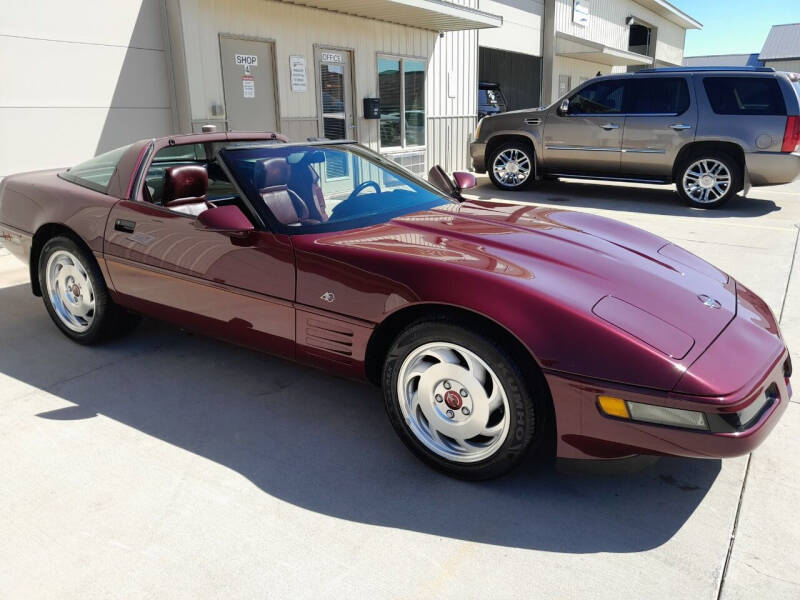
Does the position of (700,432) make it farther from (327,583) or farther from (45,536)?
(45,536)

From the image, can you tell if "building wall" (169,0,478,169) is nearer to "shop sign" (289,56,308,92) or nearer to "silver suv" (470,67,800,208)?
"shop sign" (289,56,308,92)

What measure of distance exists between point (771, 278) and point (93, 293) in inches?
214

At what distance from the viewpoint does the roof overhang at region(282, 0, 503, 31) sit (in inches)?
362

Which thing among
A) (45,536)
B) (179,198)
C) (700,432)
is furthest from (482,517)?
(179,198)

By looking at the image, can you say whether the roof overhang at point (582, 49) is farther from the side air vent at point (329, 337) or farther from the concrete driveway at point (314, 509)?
the side air vent at point (329, 337)

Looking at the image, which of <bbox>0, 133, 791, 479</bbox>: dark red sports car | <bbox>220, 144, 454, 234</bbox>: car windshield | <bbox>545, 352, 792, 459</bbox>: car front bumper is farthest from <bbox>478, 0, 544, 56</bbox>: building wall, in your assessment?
<bbox>545, 352, 792, 459</bbox>: car front bumper

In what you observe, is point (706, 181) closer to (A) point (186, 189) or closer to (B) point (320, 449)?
(A) point (186, 189)

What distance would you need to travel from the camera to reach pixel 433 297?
2.50m

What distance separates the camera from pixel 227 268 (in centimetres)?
316

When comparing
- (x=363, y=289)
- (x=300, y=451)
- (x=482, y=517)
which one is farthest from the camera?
(x=300, y=451)

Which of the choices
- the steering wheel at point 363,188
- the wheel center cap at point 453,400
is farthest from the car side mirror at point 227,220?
the wheel center cap at point 453,400

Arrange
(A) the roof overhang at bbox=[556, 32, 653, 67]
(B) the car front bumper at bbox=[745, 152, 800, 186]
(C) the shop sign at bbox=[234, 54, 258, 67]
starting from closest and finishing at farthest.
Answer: (C) the shop sign at bbox=[234, 54, 258, 67], (B) the car front bumper at bbox=[745, 152, 800, 186], (A) the roof overhang at bbox=[556, 32, 653, 67]

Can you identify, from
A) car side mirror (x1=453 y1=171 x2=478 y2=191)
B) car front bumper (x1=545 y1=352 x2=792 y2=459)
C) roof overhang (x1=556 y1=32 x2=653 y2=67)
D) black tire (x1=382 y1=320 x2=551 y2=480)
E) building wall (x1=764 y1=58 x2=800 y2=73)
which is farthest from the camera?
building wall (x1=764 y1=58 x2=800 y2=73)

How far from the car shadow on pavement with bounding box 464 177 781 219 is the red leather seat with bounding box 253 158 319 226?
712cm
